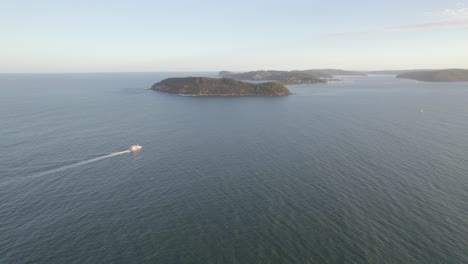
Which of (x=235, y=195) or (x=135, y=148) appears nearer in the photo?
(x=235, y=195)

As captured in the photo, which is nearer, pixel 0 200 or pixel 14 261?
pixel 14 261

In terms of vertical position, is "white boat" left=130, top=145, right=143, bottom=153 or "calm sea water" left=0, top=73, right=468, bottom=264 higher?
"white boat" left=130, top=145, right=143, bottom=153

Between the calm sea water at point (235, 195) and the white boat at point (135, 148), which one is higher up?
the white boat at point (135, 148)

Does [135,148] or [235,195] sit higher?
[135,148]

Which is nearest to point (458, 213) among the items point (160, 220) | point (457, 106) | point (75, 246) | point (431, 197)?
point (431, 197)

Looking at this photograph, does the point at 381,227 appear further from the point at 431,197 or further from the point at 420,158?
the point at 420,158

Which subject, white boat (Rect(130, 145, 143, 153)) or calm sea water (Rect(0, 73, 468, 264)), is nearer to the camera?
calm sea water (Rect(0, 73, 468, 264))

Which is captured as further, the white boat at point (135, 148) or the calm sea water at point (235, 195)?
the white boat at point (135, 148)

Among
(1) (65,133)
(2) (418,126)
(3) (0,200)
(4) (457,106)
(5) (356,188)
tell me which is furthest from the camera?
(4) (457,106)
